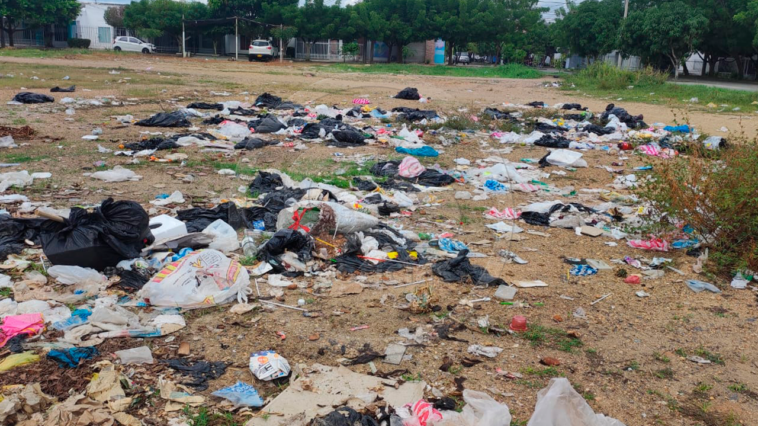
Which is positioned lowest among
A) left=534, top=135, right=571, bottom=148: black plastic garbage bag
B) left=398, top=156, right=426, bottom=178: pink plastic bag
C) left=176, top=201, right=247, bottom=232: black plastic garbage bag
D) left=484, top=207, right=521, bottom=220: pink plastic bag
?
left=484, top=207, right=521, bottom=220: pink plastic bag

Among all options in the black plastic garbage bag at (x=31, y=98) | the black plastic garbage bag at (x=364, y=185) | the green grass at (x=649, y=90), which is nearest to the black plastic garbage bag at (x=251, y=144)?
the black plastic garbage bag at (x=364, y=185)

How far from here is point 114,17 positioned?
120ft

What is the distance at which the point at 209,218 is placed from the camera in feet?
14.9

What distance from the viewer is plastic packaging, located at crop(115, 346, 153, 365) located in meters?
2.66

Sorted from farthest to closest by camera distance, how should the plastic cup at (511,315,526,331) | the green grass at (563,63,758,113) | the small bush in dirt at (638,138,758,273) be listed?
the green grass at (563,63,758,113) → the small bush in dirt at (638,138,758,273) → the plastic cup at (511,315,526,331)

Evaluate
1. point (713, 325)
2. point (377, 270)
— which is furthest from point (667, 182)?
point (377, 270)

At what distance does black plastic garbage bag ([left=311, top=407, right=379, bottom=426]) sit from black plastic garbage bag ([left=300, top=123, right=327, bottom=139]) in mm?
6395

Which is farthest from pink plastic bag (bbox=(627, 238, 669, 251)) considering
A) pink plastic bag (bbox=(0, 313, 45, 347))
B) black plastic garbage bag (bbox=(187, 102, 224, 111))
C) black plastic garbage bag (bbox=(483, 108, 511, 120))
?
black plastic garbage bag (bbox=(187, 102, 224, 111))

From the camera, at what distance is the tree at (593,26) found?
87.4 ft

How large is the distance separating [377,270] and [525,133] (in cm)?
641

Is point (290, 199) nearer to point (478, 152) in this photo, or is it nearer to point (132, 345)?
point (132, 345)

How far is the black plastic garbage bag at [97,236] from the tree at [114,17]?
124 feet

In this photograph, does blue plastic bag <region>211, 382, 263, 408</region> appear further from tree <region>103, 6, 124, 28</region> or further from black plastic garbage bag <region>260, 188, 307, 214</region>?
tree <region>103, 6, 124, 28</region>

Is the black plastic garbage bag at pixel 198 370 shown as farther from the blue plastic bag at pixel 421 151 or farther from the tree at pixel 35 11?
the tree at pixel 35 11
